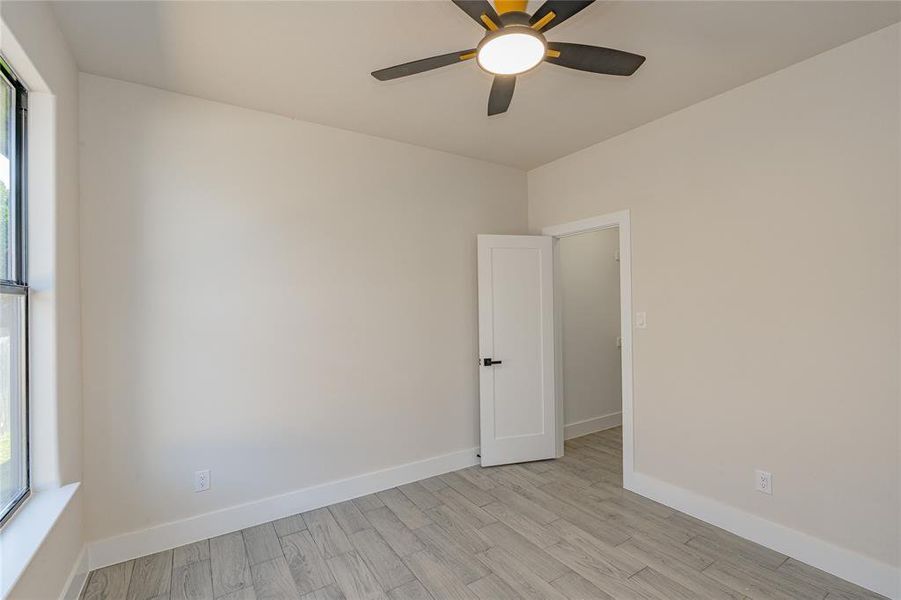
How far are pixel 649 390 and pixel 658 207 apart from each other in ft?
4.41

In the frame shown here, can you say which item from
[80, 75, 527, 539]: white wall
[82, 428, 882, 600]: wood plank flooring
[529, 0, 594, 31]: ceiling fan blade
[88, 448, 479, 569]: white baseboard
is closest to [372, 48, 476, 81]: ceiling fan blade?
[529, 0, 594, 31]: ceiling fan blade

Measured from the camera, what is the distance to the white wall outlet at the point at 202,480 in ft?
8.43

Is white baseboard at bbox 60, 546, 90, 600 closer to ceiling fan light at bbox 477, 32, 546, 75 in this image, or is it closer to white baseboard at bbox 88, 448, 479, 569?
white baseboard at bbox 88, 448, 479, 569

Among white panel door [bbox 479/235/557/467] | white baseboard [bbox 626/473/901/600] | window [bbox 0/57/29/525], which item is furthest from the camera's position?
white panel door [bbox 479/235/557/467]

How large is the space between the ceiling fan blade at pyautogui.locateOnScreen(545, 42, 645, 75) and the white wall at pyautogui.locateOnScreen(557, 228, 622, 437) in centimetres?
247

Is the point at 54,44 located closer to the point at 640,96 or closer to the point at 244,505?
the point at 244,505

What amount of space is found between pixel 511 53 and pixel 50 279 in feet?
7.42

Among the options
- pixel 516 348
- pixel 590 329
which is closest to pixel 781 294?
pixel 516 348

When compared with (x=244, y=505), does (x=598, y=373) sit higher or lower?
higher

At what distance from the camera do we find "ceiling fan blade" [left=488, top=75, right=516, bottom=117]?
1.92 m

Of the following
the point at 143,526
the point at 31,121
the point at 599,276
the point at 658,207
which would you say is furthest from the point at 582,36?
the point at 143,526

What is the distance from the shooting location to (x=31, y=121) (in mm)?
1836

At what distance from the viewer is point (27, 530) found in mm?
1621

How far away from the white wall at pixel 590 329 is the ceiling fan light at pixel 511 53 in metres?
2.66
